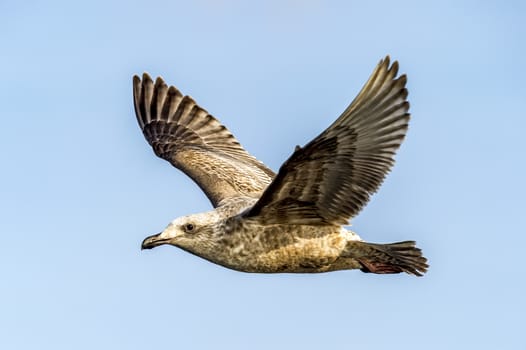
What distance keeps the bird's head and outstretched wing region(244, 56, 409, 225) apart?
0.71m

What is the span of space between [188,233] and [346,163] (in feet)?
8.73

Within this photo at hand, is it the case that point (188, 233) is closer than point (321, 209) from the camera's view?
No

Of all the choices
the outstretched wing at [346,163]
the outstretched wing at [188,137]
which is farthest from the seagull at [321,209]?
the outstretched wing at [188,137]

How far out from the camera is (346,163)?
51.7ft

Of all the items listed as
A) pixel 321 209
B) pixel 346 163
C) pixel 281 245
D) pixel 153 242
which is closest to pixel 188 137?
pixel 153 242

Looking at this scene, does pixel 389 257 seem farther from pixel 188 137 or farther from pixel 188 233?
pixel 188 137

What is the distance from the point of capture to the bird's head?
16.8 m

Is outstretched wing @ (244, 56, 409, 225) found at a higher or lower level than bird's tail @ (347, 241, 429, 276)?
higher

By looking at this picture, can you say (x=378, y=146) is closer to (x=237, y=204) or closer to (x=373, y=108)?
(x=373, y=108)

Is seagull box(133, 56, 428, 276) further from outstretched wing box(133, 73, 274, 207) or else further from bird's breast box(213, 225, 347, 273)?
outstretched wing box(133, 73, 274, 207)

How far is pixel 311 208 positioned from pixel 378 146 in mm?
1271

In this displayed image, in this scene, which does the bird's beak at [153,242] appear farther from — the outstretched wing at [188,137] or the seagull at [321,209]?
the outstretched wing at [188,137]

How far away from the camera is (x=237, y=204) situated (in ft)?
57.4

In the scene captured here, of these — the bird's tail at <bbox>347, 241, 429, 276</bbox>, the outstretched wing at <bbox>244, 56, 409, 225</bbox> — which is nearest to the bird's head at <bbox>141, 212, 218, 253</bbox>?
the outstretched wing at <bbox>244, 56, 409, 225</bbox>
